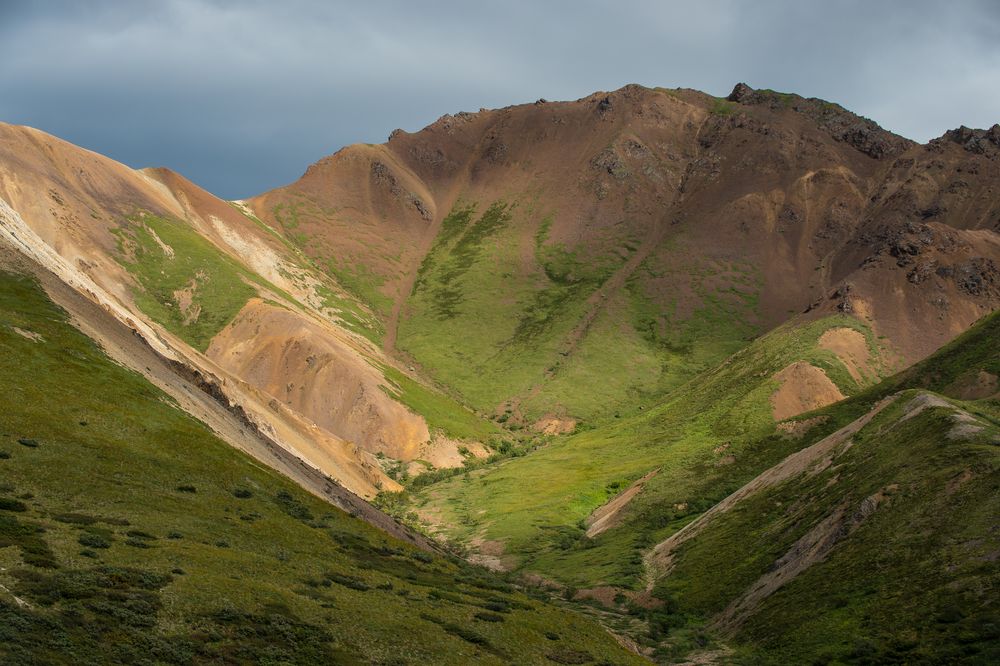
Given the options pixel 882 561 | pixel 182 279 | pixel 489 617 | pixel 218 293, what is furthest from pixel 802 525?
pixel 182 279

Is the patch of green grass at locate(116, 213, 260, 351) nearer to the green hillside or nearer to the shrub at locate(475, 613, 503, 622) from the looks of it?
the green hillside

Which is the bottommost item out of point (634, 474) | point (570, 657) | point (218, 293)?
point (570, 657)

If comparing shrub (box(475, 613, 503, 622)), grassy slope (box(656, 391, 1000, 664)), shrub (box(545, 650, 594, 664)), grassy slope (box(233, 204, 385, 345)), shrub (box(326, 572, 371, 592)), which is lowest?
shrub (box(326, 572, 371, 592))

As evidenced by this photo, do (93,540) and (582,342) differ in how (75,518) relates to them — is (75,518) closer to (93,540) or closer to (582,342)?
(93,540)

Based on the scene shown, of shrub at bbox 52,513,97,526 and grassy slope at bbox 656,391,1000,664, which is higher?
grassy slope at bbox 656,391,1000,664

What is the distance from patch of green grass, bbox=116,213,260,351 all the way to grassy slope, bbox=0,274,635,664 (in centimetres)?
9053

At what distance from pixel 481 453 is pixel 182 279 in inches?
2566

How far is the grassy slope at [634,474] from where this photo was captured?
81312 mm

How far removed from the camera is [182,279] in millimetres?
158875

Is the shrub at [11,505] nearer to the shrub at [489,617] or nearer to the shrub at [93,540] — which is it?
the shrub at [93,540]

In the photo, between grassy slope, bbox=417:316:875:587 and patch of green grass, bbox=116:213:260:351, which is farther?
patch of green grass, bbox=116:213:260:351

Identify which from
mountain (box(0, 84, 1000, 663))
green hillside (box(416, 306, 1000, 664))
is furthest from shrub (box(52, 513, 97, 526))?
green hillside (box(416, 306, 1000, 664))

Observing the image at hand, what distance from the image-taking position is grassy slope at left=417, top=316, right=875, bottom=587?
81312 mm

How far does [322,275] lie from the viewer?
650ft
